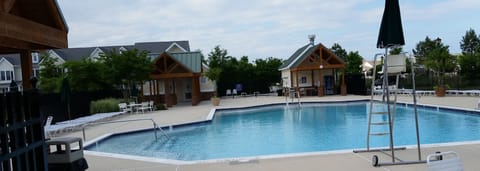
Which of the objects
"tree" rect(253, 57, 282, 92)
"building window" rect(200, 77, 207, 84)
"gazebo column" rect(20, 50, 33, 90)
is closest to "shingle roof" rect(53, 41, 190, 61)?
"tree" rect(253, 57, 282, 92)

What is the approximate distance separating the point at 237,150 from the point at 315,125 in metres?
5.00

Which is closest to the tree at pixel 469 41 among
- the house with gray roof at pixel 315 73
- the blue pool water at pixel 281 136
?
the house with gray roof at pixel 315 73

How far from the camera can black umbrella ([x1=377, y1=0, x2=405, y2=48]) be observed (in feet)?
19.8

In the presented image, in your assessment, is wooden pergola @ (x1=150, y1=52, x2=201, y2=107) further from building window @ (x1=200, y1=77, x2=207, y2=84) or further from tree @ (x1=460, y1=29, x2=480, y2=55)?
tree @ (x1=460, y1=29, x2=480, y2=55)

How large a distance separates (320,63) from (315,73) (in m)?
2.65

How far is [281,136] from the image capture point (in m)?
11.9

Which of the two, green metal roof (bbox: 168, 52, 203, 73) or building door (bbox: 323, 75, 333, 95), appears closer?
green metal roof (bbox: 168, 52, 203, 73)

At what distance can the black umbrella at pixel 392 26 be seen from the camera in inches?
238

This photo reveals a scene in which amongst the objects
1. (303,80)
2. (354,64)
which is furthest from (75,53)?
(354,64)

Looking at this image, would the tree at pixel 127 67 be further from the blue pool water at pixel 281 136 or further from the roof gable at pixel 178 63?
the blue pool water at pixel 281 136

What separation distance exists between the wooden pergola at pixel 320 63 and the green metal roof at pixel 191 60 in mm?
6717

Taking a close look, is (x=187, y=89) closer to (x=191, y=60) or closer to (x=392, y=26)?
(x=191, y=60)

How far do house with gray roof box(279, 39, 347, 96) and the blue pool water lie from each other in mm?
11340

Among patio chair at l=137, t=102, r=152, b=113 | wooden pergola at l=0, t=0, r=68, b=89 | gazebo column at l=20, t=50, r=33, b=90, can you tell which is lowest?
patio chair at l=137, t=102, r=152, b=113
